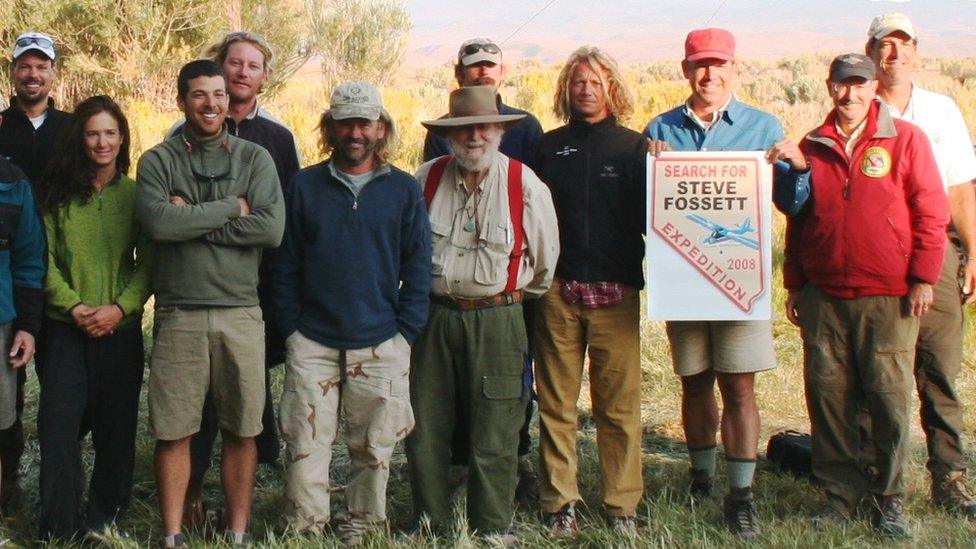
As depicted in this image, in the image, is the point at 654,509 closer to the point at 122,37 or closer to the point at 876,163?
the point at 876,163

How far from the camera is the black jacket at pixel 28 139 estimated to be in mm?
5637

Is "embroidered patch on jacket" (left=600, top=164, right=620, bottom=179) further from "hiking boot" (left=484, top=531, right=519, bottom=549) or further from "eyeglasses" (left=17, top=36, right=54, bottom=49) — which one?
"eyeglasses" (left=17, top=36, right=54, bottom=49)

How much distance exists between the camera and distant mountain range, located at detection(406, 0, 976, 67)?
85188 millimetres

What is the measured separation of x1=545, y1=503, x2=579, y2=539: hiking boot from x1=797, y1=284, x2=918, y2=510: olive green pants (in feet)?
4.10

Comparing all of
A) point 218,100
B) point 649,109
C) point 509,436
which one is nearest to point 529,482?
point 509,436

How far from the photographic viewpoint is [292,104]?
2178cm

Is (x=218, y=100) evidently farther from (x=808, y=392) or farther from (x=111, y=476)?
(x=808, y=392)

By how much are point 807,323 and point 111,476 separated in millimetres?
3474

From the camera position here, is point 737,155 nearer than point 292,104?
Yes

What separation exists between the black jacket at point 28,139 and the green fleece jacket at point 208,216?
1.11 metres

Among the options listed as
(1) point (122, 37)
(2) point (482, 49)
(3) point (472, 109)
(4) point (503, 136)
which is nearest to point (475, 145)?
(3) point (472, 109)

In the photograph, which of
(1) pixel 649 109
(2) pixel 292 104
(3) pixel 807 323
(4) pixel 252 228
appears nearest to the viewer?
(4) pixel 252 228

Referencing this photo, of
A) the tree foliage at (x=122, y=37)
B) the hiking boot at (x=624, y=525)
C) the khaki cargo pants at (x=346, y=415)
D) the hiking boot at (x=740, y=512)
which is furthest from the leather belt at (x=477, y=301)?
the tree foliage at (x=122, y=37)

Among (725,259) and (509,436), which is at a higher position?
(725,259)
